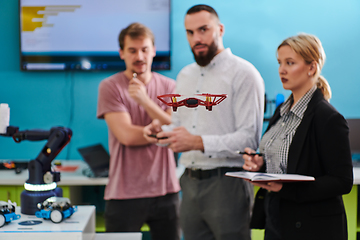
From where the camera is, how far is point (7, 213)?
3.19 ft

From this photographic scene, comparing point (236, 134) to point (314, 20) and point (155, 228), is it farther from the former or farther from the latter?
point (314, 20)

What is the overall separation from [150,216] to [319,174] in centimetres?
86

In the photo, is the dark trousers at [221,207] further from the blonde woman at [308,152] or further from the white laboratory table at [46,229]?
the white laboratory table at [46,229]

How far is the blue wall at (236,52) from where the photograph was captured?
8.09 ft

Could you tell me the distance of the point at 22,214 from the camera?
1063mm

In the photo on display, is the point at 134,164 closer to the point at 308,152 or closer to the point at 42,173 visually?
the point at 42,173

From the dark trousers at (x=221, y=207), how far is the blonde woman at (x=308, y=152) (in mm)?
177

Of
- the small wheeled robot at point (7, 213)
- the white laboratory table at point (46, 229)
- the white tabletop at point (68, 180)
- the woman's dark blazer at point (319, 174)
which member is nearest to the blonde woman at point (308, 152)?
the woman's dark blazer at point (319, 174)

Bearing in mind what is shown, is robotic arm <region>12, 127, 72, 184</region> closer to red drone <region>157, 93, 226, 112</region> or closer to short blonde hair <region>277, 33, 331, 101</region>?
red drone <region>157, 93, 226, 112</region>

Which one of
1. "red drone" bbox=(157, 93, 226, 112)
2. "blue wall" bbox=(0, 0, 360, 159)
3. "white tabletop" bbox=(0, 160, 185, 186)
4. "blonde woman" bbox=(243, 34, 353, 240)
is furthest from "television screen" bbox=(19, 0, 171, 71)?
"red drone" bbox=(157, 93, 226, 112)

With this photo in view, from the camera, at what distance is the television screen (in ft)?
7.75

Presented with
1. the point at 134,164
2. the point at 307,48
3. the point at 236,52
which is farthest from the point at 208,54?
the point at 236,52

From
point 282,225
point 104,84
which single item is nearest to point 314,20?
point 104,84

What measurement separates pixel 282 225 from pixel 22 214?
0.82 metres
